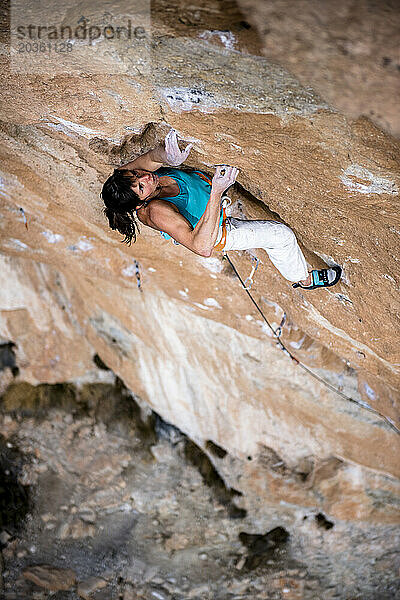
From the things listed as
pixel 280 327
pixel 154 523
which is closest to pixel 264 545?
pixel 154 523

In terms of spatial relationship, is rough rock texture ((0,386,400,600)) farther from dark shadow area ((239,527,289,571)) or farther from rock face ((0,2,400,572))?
rock face ((0,2,400,572))

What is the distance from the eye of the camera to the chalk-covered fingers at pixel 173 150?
222cm

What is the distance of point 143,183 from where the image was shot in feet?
7.50

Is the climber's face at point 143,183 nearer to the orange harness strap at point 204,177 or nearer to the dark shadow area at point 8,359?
the orange harness strap at point 204,177

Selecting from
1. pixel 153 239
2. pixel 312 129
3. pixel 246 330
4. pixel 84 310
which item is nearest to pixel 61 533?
pixel 84 310

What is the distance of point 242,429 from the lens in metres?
5.40

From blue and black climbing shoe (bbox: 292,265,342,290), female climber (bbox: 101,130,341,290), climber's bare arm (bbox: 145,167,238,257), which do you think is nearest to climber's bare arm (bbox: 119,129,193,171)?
female climber (bbox: 101,130,341,290)

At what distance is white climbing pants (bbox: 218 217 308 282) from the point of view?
2459mm

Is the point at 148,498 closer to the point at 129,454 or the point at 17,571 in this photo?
the point at 129,454

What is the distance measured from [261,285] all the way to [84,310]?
303cm

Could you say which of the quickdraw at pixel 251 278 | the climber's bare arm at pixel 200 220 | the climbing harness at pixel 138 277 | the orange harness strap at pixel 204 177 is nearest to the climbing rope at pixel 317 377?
the quickdraw at pixel 251 278

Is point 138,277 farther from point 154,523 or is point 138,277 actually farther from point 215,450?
point 154,523

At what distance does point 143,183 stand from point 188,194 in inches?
9.0

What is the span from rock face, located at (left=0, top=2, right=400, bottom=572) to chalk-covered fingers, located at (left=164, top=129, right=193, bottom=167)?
6cm
